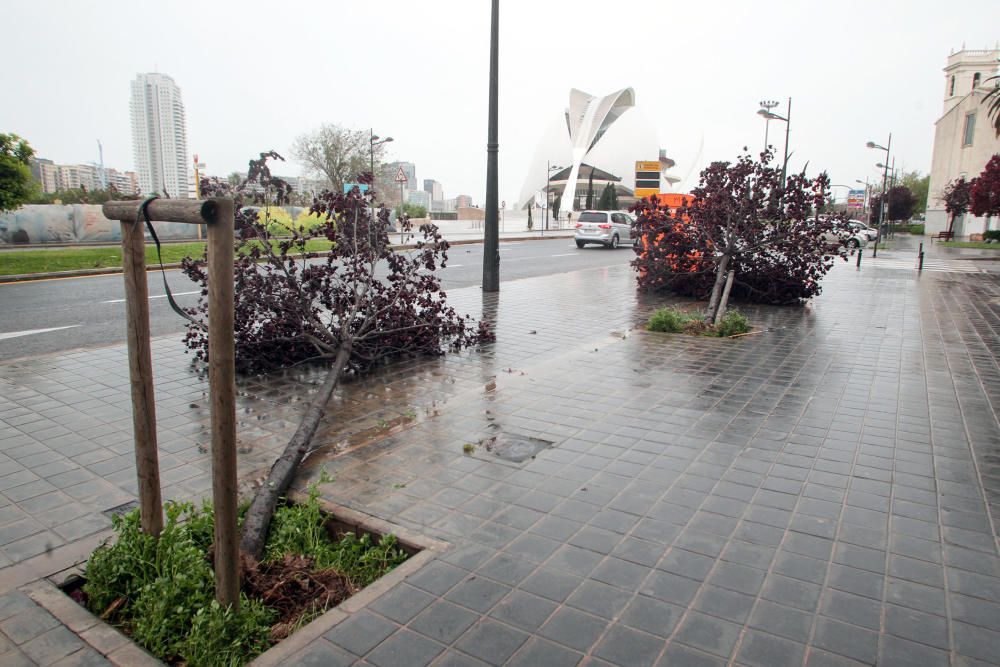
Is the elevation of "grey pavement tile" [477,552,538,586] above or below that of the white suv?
below

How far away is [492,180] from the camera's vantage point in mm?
13359

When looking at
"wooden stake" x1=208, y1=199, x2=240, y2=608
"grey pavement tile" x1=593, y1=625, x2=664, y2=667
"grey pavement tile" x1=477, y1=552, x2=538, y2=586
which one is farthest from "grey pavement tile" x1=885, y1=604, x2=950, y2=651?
"wooden stake" x1=208, y1=199, x2=240, y2=608

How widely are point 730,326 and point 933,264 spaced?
20111 millimetres

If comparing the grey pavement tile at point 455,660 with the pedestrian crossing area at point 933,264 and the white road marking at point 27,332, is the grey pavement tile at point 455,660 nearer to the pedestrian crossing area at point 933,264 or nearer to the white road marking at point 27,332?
the white road marking at point 27,332

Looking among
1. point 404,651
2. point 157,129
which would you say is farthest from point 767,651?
point 157,129

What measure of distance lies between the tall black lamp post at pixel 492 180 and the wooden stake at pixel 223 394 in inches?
428

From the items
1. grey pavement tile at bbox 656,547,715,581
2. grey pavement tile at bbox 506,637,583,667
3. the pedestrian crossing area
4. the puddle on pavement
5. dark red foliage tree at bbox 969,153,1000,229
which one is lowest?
grey pavement tile at bbox 506,637,583,667

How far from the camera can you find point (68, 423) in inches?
209

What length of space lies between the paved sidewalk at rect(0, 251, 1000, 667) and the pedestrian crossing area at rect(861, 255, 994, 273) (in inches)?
657

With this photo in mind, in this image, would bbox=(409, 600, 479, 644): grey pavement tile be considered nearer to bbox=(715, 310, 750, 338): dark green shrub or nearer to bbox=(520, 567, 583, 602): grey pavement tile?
bbox=(520, 567, 583, 602): grey pavement tile

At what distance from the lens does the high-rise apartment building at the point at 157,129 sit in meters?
54.4

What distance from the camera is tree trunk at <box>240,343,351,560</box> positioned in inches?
135

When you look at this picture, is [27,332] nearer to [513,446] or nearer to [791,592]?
[513,446]

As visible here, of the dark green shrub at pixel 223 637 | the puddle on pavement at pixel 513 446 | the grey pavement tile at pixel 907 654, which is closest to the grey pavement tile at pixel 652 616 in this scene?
the grey pavement tile at pixel 907 654
